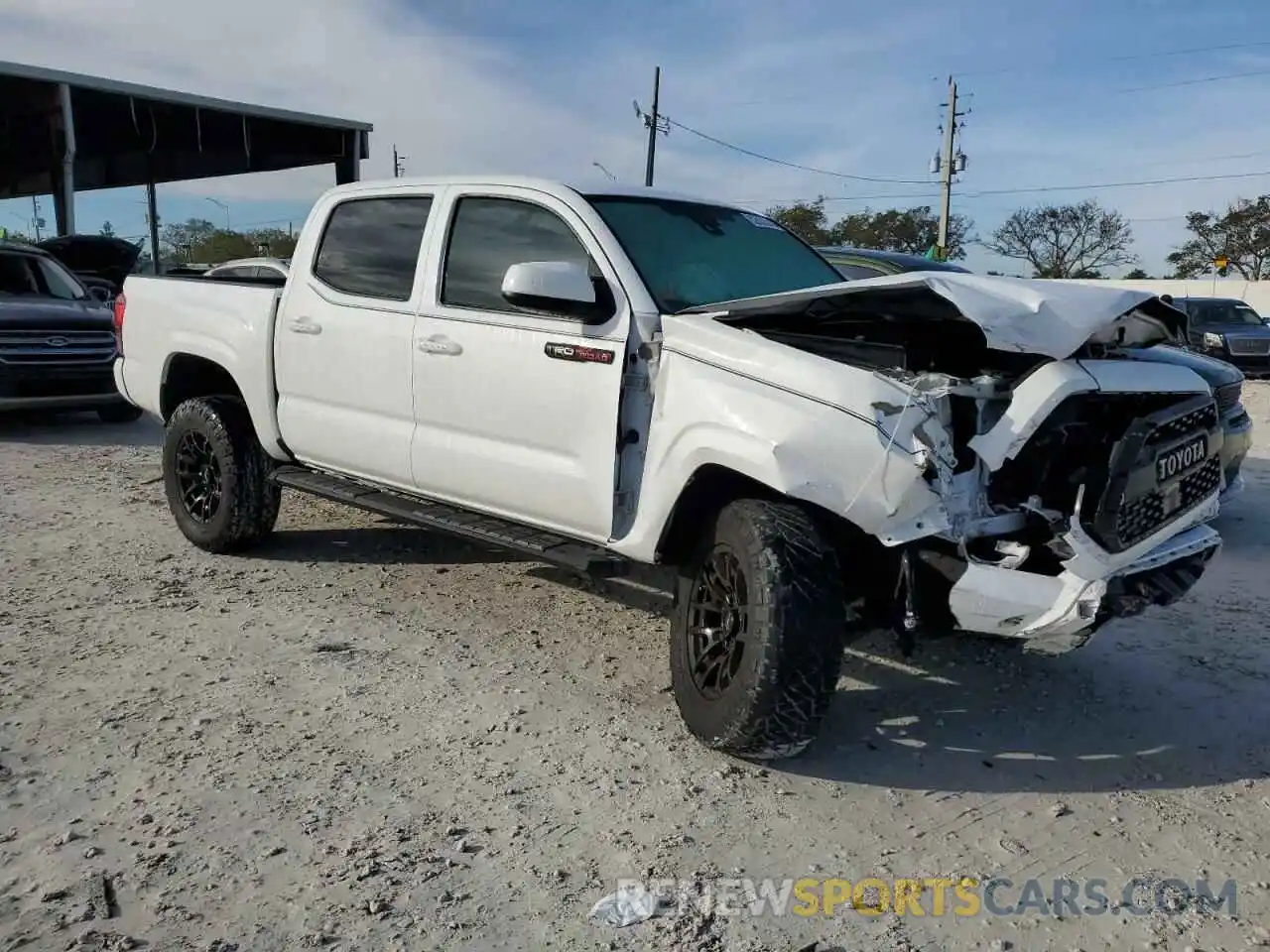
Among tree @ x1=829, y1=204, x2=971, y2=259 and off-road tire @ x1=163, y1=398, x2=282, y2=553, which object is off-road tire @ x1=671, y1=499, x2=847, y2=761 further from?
tree @ x1=829, y1=204, x2=971, y2=259

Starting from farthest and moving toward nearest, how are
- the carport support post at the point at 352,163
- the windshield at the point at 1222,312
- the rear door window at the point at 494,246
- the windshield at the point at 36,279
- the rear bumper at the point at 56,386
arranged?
the carport support post at the point at 352,163 < the windshield at the point at 1222,312 < the windshield at the point at 36,279 < the rear bumper at the point at 56,386 < the rear door window at the point at 494,246

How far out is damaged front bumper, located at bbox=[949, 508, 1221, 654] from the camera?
10.1ft

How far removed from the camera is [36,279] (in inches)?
426

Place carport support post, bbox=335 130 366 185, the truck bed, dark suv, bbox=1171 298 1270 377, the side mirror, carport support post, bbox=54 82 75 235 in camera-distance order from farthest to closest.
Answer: carport support post, bbox=335 130 366 185
carport support post, bbox=54 82 75 235
dark suv, bbox=1171 298 1270 377
the truck bed
the side mirror

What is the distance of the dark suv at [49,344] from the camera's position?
9719mm

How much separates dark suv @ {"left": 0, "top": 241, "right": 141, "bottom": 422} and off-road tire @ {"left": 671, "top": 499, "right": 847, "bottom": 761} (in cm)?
824

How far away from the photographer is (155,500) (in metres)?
7.20

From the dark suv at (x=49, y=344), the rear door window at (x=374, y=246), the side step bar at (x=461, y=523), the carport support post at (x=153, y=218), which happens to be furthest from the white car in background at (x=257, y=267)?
the carport support post at (x=153, y=218)

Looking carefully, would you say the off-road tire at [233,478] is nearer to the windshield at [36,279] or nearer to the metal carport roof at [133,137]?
the windshield at [36,279]

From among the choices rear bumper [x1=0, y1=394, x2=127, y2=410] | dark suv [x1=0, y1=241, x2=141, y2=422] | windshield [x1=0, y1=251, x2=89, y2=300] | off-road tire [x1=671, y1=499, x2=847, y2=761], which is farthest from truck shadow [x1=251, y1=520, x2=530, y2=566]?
windshield [x1=0, y1=251, x2=89, y2=300]

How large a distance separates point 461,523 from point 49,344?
7.39 meters

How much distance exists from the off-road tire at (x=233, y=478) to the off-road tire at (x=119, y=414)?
18.3 ft

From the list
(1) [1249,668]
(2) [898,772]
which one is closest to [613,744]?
(2) [898,772]

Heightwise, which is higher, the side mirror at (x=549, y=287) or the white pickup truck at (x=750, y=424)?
the side mirror at (x=549, y=287)
